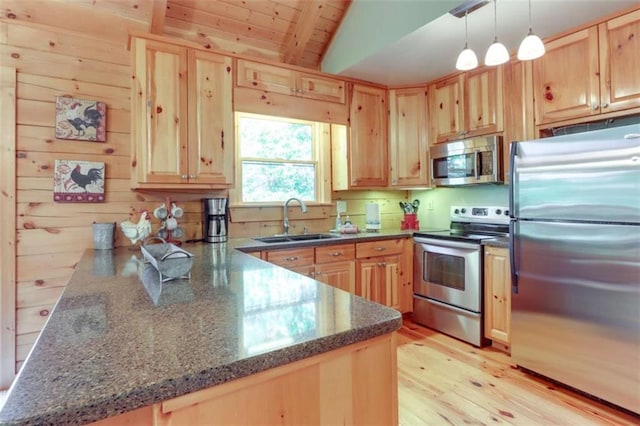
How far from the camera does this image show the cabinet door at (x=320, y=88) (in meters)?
3.04

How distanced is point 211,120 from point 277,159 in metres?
0.82

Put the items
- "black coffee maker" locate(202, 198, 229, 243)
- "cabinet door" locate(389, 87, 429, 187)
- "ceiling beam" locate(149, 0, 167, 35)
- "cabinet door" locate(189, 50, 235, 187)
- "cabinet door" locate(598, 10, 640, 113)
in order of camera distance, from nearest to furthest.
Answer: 1. "cabinet door" locate(598, 10, 640, 113)
2. "ceiling beam" locate(149, 0, 167, 35)
3. "cabinet door" locate(189, 50, 235, 187)
4. "black coffee maker" locate(202, 198, 229, 243)
5. "cabinet door" locate(389, 87, 429, 187)

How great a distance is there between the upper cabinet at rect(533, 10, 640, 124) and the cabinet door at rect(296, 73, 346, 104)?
1.55 m

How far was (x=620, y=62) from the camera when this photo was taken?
2.21m

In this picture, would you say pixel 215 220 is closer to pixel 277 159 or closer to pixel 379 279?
pixel 277 159

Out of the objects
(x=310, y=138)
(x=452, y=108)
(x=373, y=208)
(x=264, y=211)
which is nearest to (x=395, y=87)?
(x=452, y=108)

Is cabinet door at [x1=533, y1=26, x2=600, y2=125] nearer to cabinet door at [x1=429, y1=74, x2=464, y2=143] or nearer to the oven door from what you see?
cabinet door at [x1=429, y1=74, x2=464, y2=143]

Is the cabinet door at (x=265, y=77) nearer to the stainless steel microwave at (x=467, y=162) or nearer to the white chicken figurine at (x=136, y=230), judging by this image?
the white chicken figurine at (x=136, y=230)

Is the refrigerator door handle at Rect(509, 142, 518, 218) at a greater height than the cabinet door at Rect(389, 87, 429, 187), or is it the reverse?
the cabinet door at Rect(389, 87, 429, 187)

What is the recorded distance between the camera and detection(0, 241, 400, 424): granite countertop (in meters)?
0.57

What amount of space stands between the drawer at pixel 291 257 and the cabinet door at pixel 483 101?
1.77 metres

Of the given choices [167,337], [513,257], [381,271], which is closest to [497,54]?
[513,257]

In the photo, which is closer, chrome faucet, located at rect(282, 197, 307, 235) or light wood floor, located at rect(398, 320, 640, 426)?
light wood floor, located at rect(398, 320, 640, 426)

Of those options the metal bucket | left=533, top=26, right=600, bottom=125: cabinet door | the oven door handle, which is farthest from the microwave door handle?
the metal bucket
